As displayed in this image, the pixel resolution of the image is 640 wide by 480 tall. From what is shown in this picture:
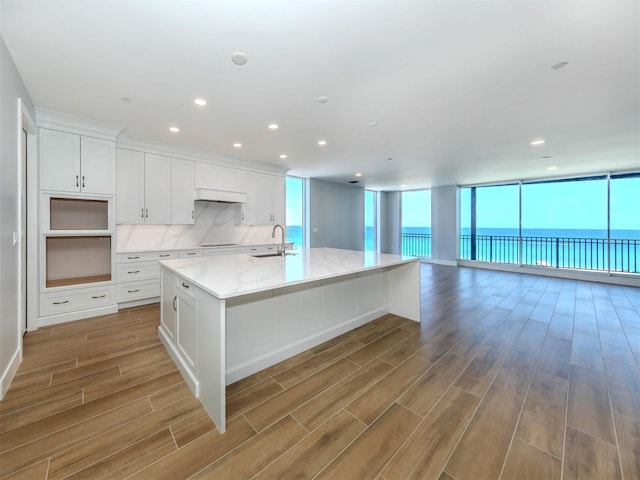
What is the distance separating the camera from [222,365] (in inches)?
59.0

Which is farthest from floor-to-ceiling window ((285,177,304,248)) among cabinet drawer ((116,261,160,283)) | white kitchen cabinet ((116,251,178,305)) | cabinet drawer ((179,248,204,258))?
cabinet drawer ((116,261,160,283))

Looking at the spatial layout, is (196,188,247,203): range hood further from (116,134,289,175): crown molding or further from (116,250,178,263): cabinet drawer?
(116,250,178,263): cabinet drawer

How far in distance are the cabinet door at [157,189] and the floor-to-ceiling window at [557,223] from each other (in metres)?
7.95

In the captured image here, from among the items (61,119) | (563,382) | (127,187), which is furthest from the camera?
(127,187)

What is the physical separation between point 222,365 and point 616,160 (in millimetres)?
7437

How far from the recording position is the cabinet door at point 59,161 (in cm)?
312

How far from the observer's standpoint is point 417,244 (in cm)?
995

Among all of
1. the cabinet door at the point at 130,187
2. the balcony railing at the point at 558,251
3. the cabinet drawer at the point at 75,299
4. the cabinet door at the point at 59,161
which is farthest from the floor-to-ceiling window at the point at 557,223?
the cabinet door at the point at 59,161

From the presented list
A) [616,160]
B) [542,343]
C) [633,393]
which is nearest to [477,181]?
[616,160]

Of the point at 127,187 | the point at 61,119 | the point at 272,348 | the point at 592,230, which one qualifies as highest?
the point at 61,119

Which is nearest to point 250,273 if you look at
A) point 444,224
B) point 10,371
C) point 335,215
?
point 10,371

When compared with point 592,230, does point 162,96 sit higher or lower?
higher

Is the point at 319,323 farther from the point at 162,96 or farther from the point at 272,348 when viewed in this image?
the point at 162,96

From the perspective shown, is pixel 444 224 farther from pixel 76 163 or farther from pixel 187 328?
pixel 76 163
